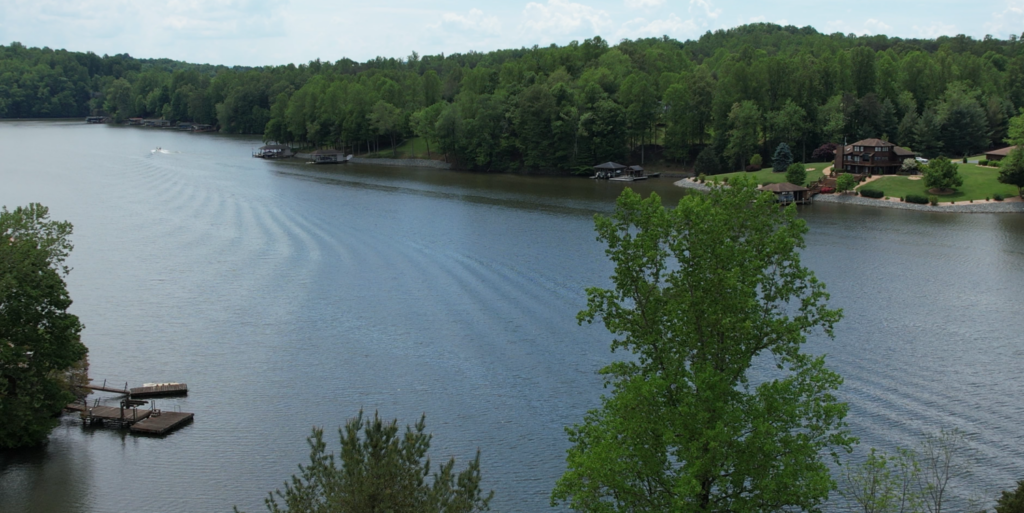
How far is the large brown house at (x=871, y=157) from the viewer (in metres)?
76.9

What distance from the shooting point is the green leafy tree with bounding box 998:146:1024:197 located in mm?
67938

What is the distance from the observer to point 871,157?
252 ft

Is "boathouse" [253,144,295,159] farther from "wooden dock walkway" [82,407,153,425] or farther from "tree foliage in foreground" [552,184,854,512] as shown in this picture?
"tree foliage in foreground" [552,184,854,512]

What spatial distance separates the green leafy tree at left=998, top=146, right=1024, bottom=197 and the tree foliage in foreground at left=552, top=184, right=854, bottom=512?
6023 centimetres

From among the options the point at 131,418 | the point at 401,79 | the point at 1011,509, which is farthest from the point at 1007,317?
the point at 401,79

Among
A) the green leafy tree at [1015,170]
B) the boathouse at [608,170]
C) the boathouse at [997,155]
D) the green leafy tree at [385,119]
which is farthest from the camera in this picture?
the green leafy tree at [385,119]

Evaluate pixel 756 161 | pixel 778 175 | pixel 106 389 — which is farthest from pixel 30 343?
pixel 756 161

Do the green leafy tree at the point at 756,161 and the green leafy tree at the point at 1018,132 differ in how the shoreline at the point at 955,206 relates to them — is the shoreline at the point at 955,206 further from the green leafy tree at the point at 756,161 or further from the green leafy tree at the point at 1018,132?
the green leafy tree at the point at 756,161

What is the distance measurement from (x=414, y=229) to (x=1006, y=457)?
40223 millimetres

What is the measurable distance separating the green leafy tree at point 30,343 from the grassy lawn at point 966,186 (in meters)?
63.1

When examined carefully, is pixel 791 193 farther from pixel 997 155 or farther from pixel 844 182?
pixel 997 155

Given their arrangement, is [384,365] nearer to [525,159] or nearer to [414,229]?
[414,229]

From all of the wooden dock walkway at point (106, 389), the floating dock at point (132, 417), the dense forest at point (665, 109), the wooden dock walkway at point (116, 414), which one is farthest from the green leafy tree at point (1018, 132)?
the wooden dock walkway at point (116, 414)

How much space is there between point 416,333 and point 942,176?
169 ft
